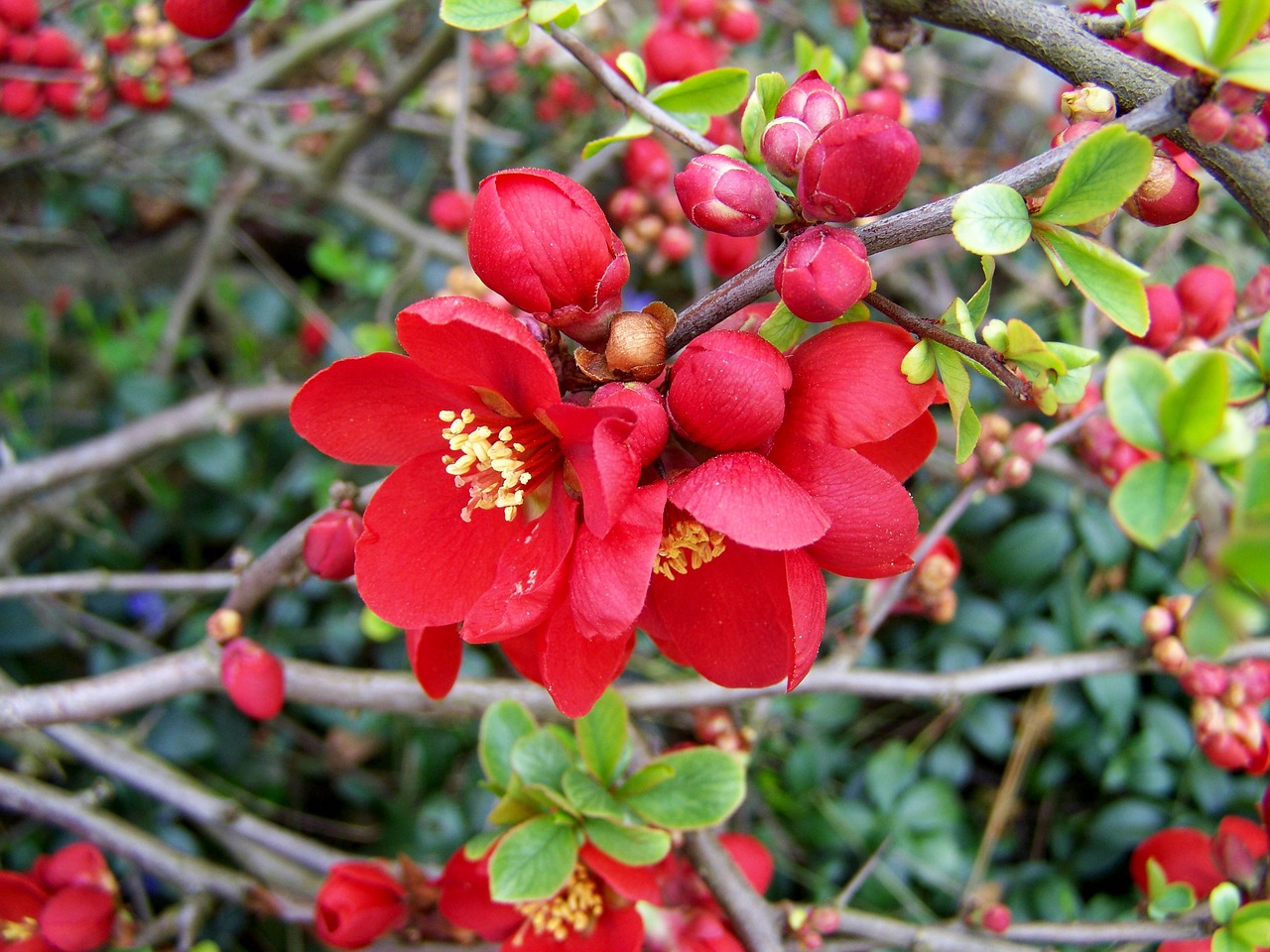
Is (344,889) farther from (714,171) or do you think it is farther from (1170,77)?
(1170,77)

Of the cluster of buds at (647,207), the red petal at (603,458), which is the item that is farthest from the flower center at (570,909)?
the cluster of buds at (647,207)

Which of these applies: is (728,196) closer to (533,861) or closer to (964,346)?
(964,346)

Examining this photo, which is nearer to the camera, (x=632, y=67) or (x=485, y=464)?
Answer: (x=485, y=464)

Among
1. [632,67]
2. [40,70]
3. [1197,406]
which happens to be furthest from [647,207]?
[1197,406]

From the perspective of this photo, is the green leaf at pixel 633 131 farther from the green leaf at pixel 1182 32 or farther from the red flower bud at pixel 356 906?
the red flower bud at pixel 356 906

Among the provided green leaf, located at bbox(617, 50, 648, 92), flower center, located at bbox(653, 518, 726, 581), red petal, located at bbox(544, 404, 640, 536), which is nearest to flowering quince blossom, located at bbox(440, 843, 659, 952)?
flower center, located at bbox(653, 518, 726, 581)

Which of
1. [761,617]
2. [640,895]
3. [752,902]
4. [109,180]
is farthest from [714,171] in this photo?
[109,180]

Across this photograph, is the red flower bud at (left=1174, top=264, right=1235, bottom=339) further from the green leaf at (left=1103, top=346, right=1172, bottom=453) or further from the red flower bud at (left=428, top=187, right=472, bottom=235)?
the red flower bud at (left=428, top=187, right=472, bottom=235)
